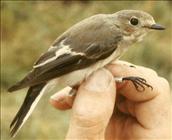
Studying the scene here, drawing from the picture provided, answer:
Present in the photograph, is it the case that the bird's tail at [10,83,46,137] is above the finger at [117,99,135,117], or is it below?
above

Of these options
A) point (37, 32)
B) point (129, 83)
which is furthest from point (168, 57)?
point (129, 83)

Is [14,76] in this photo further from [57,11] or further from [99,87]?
[99,87]

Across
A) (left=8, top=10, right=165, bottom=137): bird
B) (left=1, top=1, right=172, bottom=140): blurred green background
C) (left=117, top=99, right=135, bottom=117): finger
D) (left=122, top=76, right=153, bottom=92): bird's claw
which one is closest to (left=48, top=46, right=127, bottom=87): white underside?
(left=8, top=10, right=165, bottom=137): bird

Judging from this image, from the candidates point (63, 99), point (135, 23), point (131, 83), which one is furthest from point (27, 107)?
point (135, 23)

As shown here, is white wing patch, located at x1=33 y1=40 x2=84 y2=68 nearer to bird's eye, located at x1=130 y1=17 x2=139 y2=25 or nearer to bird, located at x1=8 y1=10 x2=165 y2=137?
bird, located at x1=8 y1=10 x2=165 y2=137

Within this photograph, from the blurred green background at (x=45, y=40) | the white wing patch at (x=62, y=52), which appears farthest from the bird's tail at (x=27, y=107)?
the blurred green background at (x=45, y=40)

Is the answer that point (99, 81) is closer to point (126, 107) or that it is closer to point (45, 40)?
point (126, 107)

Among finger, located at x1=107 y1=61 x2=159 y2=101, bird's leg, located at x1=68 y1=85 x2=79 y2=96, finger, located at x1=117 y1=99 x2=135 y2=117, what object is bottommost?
finger, located at x1=117 y1=99 x2=135 y2=117
